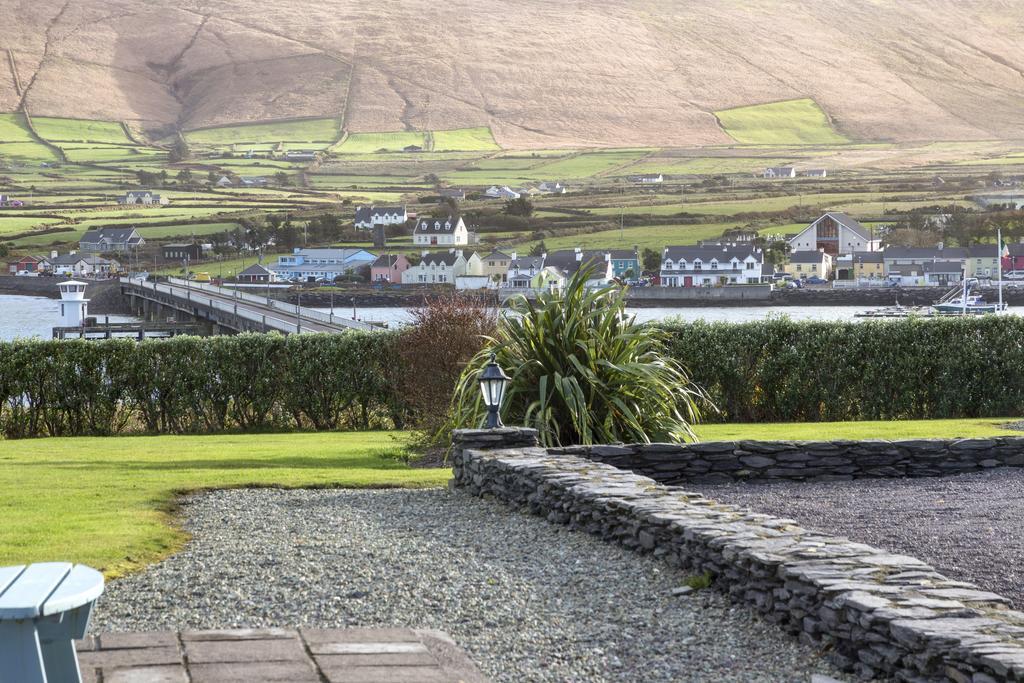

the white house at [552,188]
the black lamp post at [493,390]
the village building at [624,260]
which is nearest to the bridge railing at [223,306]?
the village building at [624,260]

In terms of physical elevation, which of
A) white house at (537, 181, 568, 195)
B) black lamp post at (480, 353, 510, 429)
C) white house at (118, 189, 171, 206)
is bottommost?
black lamp post at (480, 353, 510, 429)

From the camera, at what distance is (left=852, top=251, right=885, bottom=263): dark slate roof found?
92000 millimetres

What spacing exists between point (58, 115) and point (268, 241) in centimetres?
6847

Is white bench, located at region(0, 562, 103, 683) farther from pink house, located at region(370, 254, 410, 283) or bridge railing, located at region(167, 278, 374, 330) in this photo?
pink house, located at region(370, 254, 410, 283)

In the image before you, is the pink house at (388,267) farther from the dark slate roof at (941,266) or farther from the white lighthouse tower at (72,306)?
the dark slate roof at (941,266)

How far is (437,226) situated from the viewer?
333 ft

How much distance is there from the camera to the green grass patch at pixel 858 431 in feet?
50.4

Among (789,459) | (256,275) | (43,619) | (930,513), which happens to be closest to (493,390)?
(789,459)

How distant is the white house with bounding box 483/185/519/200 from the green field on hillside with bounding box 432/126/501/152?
26974 mm

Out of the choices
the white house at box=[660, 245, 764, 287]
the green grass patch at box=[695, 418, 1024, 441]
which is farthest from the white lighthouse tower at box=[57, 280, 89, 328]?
the green grass patch at box=[695, 418, 1024, 441]

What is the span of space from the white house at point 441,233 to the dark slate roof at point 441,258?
9736mm

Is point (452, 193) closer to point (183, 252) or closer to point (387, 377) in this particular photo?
point (183, 252)

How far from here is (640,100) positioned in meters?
149

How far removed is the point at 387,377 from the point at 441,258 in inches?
2692
